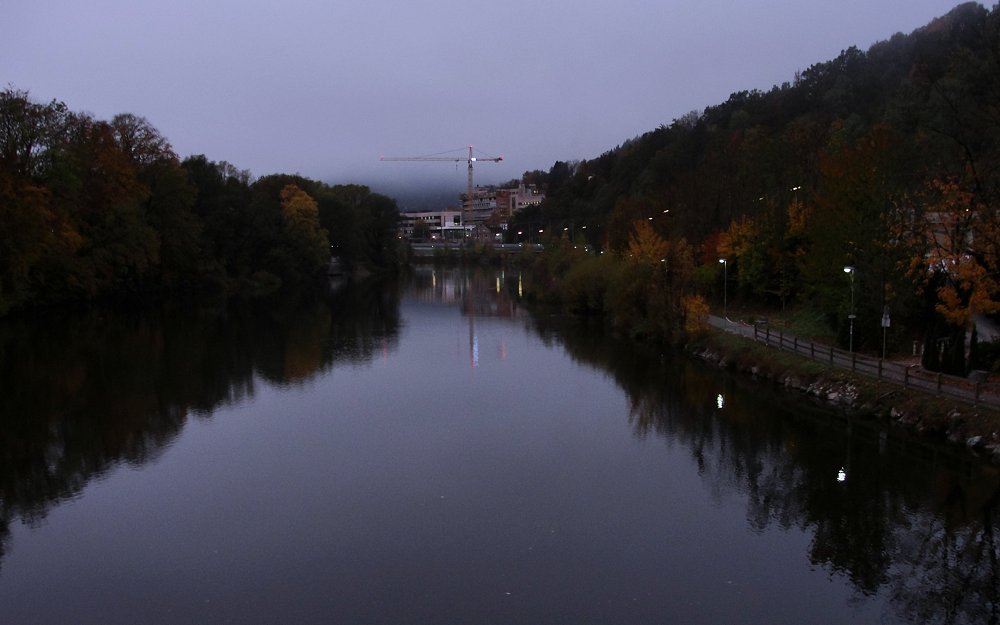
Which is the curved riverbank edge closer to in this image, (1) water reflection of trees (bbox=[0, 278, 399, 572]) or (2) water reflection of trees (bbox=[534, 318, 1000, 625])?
(2) water reflection of trees (bbox=[534, 318, 1000, 625])

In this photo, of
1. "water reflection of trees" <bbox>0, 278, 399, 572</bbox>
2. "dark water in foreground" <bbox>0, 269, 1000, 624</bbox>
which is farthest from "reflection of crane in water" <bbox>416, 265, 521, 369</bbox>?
"dark water in foreground" <bbox>0, 269, 1000, 624</bbox>

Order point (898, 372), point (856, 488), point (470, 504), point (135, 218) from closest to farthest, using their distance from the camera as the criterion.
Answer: point (470, 504)
point (856, 488)
point (898, 372)
point (135, 218)

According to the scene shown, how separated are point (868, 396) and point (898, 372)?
155 cm

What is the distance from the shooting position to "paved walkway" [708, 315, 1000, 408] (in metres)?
21.7

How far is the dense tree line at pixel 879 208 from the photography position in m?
23.5

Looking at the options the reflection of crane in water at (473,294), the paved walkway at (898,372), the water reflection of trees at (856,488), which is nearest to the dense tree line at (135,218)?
the reflection of crane in water at (473,294)

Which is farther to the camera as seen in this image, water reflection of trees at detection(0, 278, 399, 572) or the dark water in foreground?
water reflection of trees at detection(0, 278, 399, 572)

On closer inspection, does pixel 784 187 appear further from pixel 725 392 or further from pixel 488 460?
pixel 488 460

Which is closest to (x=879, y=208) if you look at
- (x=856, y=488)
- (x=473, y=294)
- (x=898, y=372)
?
(x=898, y=372)

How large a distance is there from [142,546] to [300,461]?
5633 mm

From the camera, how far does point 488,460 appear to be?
20.9m

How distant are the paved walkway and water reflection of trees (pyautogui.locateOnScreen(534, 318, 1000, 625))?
5.33ft

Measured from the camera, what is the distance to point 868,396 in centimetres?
2453

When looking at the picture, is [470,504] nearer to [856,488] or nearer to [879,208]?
[856,488]
